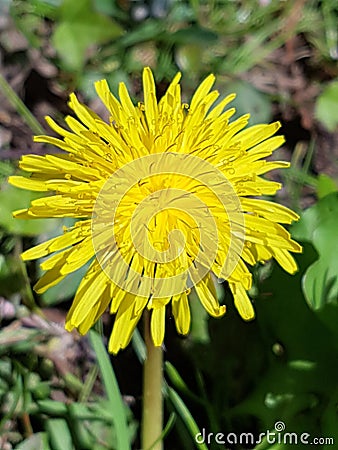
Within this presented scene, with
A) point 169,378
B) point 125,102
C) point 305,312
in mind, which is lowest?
point 169,378

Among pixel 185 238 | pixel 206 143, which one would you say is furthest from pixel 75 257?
pixel 206 143

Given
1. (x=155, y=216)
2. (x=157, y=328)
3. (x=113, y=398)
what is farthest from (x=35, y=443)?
(x=155, y=216)

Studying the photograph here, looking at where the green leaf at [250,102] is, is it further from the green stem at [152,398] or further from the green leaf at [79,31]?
the green stem at [152,398]

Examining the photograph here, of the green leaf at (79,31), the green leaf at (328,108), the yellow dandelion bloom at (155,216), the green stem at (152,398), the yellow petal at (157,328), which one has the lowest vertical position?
the green stem at (152,398)

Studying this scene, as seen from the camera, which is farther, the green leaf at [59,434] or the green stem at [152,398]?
the green leaf at [59,434]

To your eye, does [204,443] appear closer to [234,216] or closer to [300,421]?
[300,421]

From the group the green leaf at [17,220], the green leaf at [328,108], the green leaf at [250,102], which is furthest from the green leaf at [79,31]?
the green leaf at [328,108]

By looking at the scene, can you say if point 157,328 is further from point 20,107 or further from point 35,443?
point 20,107
